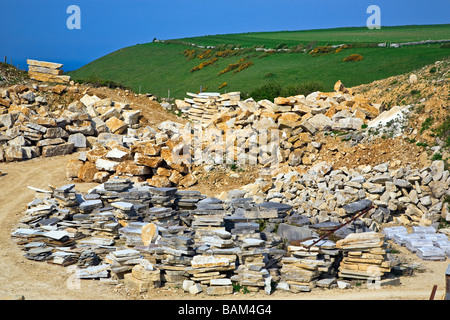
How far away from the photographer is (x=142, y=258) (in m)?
11.2

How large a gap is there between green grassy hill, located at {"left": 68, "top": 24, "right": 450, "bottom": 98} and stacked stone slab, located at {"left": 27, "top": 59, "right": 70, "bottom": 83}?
2.48 meters

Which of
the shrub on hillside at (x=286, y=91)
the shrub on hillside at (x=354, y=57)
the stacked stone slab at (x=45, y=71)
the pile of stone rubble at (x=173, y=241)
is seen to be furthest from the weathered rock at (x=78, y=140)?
the shrub on hillside at (x=354, y=57)

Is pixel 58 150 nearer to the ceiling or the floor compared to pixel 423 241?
nearer to the ceiling

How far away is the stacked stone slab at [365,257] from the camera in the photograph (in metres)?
10.8

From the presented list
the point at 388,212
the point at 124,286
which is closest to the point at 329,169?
the point at 388,212

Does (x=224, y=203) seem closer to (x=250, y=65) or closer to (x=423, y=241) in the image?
(x=423, y=241)

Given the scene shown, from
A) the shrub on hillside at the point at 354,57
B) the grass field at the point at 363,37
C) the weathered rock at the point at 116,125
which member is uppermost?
the grass field at the point at 363,37

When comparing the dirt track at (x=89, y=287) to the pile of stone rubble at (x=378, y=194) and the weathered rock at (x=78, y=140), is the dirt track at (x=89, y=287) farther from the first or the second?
the weathered rock at (x=78, y=140)

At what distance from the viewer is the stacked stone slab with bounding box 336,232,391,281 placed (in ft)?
35.5

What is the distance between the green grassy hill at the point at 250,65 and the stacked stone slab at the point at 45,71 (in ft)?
8.15

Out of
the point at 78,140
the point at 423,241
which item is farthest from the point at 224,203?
the point at 78,140

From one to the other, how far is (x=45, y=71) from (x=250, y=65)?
25.5m

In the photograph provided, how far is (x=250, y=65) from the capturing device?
5109cm

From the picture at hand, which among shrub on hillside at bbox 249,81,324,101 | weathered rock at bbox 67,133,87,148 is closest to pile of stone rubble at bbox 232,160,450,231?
weathered rock at bbox 67,133,87,148
